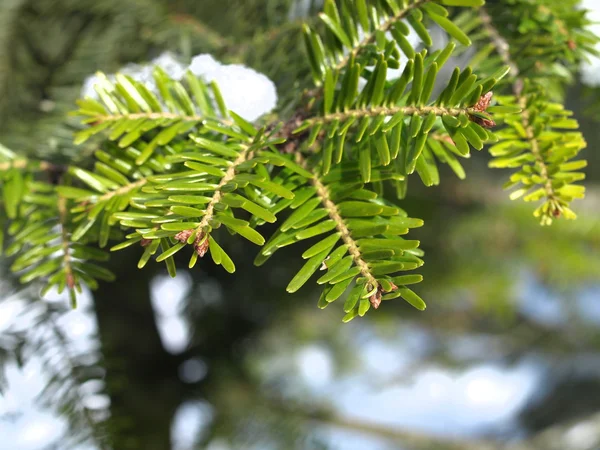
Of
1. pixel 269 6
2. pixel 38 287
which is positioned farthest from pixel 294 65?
pixel 38 287

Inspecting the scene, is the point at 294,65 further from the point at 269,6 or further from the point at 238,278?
the point at 238,278

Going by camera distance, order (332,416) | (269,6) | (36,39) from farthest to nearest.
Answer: (332,416) → (36,39) → (269,6)

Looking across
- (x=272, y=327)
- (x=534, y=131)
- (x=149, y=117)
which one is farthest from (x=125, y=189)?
(x=272, y=327)

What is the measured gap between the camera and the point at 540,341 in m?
0.79

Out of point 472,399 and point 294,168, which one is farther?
point 472,399

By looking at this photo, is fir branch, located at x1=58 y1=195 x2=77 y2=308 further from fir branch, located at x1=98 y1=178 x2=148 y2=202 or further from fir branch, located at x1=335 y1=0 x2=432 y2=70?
fir branch, located at x1=335 y1=0 x2=432 y2=70

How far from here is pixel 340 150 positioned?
0.17 meters

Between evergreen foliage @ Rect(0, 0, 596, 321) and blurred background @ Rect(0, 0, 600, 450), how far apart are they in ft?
0.13

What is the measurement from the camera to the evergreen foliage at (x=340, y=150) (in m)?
0.16

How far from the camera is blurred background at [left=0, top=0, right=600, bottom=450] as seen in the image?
34cm

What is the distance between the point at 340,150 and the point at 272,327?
49cm

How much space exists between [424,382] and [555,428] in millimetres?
274

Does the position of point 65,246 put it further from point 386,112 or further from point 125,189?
point 386,112

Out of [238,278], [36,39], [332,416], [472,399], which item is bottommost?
[472,399]
